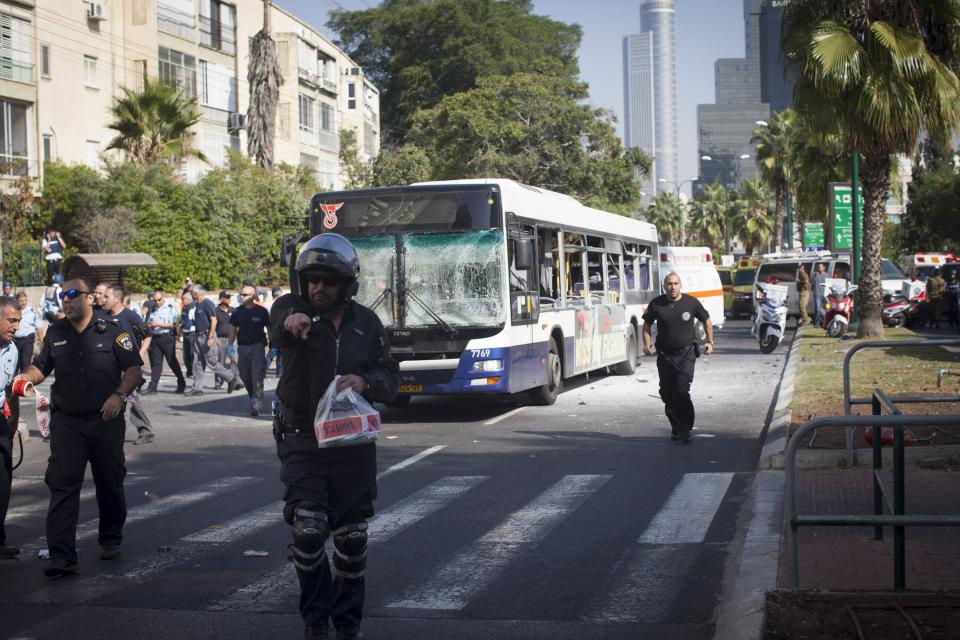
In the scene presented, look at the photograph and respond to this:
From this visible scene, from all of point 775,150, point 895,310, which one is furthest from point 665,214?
point 895,310

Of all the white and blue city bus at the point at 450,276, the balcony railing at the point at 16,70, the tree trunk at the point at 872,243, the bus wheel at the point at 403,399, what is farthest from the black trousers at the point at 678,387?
the balcony railing at the point at 16,70

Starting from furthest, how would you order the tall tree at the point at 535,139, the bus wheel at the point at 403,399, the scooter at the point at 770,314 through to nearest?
1. the tall tree at the point at 535,139
2. the scooter at the point at 770,314
3. the bus wheel at the point at 403,399

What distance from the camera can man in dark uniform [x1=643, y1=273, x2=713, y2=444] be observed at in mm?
12695

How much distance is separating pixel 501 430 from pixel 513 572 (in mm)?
7209

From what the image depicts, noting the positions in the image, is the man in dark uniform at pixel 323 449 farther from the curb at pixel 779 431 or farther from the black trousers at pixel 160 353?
the black trousers at pixel 160 353

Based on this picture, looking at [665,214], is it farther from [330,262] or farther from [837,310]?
[330,262]

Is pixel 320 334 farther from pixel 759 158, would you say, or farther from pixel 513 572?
pixel 759 158

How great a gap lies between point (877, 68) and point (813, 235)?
31895 millimetres

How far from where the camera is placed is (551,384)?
16.6 meters

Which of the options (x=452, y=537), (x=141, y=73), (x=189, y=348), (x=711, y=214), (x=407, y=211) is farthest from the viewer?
(x=711, y=214)

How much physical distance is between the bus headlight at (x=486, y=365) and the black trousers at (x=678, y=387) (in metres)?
2.32

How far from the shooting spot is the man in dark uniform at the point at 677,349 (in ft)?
41.7

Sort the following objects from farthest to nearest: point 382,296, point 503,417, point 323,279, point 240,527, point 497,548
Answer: point 503,417, point 382,296, point 240,527, point 497,548, point 323,279

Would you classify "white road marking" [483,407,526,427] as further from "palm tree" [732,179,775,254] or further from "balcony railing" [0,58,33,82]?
"palm tree" [732,179,775,254]
